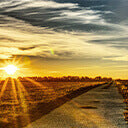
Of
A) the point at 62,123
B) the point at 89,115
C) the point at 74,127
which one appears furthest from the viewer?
the point at 89,115

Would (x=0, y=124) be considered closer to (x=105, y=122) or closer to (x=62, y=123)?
(x=62, y=123)

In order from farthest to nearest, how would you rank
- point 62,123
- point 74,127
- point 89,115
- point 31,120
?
point 89,115 < point 31,120 < point 62,123 < point 74,127

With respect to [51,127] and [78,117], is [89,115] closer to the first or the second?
[78,117]

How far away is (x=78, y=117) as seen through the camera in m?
11.4

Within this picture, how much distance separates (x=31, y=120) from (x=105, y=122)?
311 centimetres

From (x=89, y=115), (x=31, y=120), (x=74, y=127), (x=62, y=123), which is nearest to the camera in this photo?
(x=74, y=127)

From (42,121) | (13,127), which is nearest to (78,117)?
(42,121)

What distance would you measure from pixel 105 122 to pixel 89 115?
1749 mm

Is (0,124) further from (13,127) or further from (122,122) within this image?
(122,122)

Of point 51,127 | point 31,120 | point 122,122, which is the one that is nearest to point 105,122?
point 122,122

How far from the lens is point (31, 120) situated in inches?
426

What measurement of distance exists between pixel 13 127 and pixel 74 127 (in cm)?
230

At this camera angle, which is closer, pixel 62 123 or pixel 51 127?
pixel 51 127

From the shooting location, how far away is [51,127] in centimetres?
936
